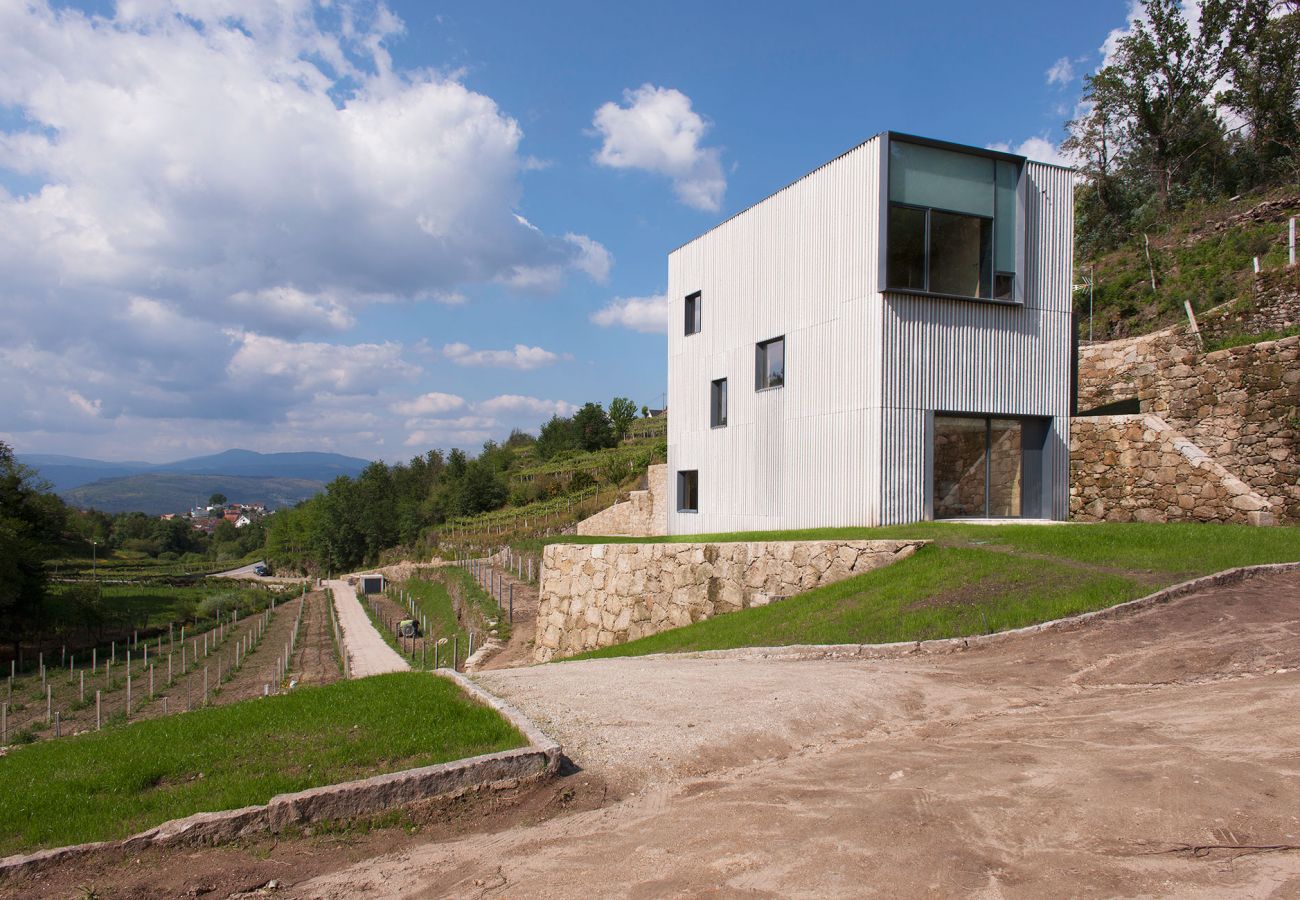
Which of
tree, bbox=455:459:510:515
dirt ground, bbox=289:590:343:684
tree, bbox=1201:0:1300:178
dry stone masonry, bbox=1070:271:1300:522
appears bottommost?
dirt ground, bbox=289:590:343:684

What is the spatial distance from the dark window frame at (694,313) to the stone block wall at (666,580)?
7.91 metres

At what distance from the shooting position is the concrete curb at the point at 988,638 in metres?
10.2

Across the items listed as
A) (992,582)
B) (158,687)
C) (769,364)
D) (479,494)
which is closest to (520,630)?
(769,364)

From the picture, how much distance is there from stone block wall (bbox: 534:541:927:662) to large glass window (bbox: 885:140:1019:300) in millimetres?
6399

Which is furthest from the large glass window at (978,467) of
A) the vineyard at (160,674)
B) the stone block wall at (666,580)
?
the vineyard at (160,674)

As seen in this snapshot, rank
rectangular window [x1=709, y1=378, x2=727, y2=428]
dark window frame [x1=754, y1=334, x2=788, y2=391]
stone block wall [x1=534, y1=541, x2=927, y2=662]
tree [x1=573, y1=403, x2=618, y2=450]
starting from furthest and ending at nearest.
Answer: tree [x1=573, y1=403, x2=618, y2=450]
rectangular window [x1=709, y1=378, x2=727, y2=428]
dark window frame [x1=754, y1=334, x2=788, y2=391]
stone block wall [x1=534, y1=541, x2=927, y2=662]

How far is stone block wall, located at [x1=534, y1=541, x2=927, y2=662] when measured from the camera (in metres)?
13.9

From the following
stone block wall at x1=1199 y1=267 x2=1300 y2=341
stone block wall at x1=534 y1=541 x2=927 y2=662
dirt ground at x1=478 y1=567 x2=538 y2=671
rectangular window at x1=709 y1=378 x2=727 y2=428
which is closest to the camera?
stone block wall at x1=534 y1=541 x2=927 y2=662

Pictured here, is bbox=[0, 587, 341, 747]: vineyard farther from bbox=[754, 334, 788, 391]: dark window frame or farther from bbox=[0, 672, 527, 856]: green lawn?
bbox=[754, 334, 788, 391]: dark window frame

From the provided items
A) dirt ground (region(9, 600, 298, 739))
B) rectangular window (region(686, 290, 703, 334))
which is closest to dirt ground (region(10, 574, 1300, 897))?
rectangular window (region(686, 290, 703, 334))

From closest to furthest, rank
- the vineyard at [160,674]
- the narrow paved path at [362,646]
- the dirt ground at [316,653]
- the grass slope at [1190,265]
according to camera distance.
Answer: the grass slope at [1190,265] < the vineyard at [160,674] < the dirt ground at [316,653] < the narrow paved path at [362,646]

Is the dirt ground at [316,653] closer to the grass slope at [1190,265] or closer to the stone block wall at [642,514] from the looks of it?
the stone block wall at [642,514]

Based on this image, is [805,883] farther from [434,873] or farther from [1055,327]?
[1055,327]

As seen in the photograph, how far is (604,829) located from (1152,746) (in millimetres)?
4291
